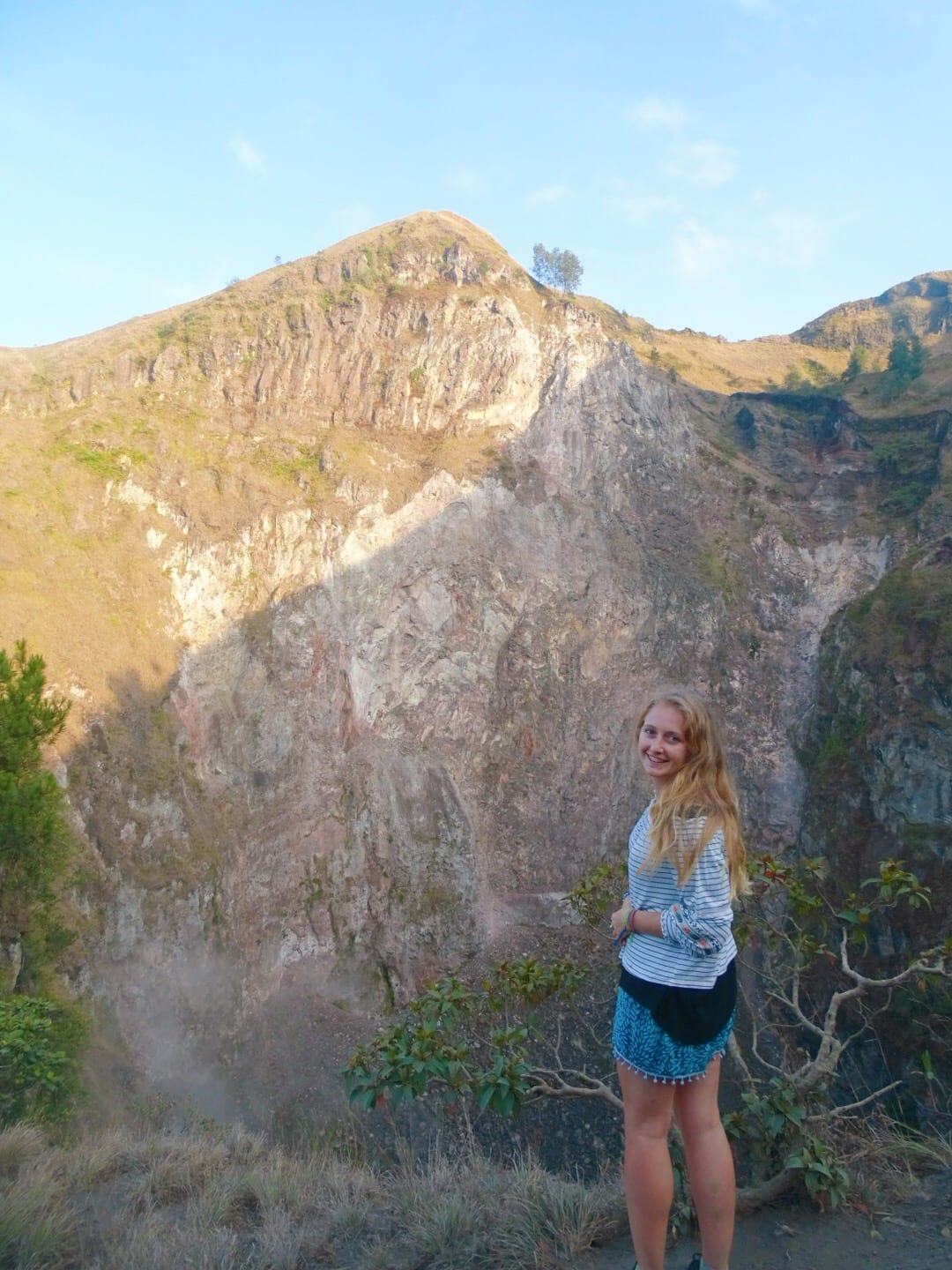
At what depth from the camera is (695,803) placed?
9.76ft

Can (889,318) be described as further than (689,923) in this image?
Yes

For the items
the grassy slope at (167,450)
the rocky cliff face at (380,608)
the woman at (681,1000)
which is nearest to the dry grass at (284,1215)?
the woman at (681,1000)

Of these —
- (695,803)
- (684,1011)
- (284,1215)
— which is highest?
(695,803)

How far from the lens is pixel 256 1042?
16250mm

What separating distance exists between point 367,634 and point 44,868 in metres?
10.7

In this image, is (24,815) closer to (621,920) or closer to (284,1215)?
(284,1215)

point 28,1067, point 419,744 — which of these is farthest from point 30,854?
point 419,744

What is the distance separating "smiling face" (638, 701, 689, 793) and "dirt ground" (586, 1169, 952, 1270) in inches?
91.4

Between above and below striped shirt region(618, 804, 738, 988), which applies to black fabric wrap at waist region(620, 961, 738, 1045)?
below

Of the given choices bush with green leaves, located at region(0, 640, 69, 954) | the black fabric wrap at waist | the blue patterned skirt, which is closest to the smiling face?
the black fabric wrap at waist

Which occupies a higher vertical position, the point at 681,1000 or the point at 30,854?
the point at 681,1000

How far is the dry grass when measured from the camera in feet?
11.8

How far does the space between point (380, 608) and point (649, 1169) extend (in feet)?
65.9

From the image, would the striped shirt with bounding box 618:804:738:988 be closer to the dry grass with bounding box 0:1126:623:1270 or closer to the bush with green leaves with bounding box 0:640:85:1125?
the dry grass with bounding box 0:1126:623:1270
